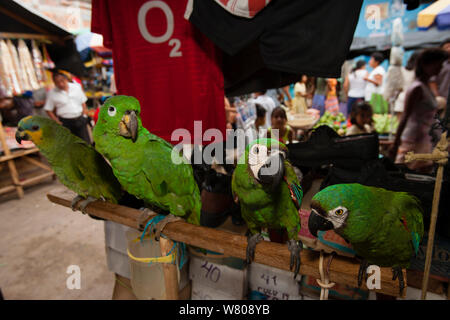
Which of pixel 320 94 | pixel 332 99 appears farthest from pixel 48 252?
pixel 332 99

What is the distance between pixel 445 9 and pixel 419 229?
1247 millimetres

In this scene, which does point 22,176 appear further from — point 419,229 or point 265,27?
point 419,229

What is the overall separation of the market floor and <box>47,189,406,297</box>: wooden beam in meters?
1.35

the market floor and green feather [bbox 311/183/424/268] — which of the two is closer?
green feather [bbox 311/183/424/268]

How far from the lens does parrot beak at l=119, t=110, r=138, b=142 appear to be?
1.02 m

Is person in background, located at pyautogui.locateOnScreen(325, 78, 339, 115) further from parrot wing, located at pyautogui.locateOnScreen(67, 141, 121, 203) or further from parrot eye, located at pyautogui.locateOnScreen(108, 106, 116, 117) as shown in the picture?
parrot eye, located at pyautogui.locateOnScreen(108, 106, 116, 117)

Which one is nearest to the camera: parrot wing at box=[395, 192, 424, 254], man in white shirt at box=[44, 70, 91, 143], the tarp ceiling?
parrot wing at box=[395, 192, 424, 254]

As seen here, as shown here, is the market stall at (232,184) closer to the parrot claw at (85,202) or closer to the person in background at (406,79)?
the parrot claw at (85,202)

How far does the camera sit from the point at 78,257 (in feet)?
9.23

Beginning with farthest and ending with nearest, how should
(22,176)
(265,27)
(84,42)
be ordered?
1. (84,42)
2. (22,176)
3. (265,27)

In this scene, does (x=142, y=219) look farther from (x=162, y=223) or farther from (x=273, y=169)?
(x=273, y=169)

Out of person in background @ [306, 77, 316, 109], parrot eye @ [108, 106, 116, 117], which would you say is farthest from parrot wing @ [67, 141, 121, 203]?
person in background @ [306, 77, 316, 109]

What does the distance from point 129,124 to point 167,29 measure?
2.97 ft
